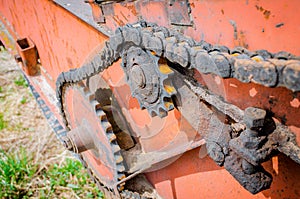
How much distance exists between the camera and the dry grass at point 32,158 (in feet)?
8.23

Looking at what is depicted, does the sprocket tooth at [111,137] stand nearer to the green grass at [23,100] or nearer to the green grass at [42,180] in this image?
the green grass at [42,180]

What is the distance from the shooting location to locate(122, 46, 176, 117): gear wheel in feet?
3.26

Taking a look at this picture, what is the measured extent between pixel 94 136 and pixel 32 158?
1.37 meters

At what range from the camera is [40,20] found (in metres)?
2.29

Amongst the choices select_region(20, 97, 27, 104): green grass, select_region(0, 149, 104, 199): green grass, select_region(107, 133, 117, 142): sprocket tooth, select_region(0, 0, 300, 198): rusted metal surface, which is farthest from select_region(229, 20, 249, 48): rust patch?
select_region(20, 97, 27, 104): green grass

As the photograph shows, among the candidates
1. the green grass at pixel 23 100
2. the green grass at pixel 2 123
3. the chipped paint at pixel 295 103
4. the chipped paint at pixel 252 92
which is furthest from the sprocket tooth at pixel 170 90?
the green grass at pixel 23 100

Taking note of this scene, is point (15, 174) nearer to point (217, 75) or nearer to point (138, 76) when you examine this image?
point (138, 76)

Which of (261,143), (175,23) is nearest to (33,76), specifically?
(175,23)

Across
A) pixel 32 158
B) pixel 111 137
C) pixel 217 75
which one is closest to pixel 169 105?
pixel 217 75

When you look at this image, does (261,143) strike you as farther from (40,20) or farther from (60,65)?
(40,20)

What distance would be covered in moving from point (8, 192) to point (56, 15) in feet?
4.40

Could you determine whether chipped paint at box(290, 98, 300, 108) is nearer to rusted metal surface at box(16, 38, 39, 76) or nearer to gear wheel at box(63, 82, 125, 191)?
gear wheel at box(63, 82, 125, 191)

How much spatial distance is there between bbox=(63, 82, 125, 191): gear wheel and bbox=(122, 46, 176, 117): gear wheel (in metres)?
0.50

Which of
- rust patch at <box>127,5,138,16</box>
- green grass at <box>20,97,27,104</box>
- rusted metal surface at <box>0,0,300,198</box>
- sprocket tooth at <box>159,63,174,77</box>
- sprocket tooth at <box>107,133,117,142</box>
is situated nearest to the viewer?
rusted metal surface at <box>0,0,300,198</box>
